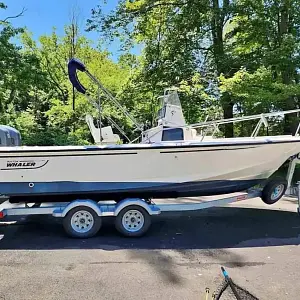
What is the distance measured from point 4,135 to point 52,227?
1.84 meters

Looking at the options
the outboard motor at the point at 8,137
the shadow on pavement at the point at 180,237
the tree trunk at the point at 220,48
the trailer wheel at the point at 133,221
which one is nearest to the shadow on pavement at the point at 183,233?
the shadow on pavement at the point at 180,237

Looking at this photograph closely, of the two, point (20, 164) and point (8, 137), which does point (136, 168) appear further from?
point (8, 137)

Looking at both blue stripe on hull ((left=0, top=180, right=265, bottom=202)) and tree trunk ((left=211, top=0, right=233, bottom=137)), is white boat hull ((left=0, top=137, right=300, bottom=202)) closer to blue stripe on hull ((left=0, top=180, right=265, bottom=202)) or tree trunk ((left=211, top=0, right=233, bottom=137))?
blue stripe on hull ((left=0, top=180, right=265, bottom=202))

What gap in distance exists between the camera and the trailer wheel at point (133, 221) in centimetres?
514

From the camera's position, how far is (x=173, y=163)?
535cm

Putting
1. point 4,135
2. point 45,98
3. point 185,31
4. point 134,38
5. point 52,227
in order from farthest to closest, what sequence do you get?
point 45,98 < point 134,38 < point 185,31 < point 4,135 < point 52,227

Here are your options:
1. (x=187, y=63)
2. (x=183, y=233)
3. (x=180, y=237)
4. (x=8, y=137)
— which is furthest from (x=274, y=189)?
(x=187, y=63)

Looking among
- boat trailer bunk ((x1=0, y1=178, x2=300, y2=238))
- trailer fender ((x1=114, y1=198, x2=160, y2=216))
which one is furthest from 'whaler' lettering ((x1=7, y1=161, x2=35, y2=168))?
trailer fender ((x1=114, y1=198, x2=160, y2=216))

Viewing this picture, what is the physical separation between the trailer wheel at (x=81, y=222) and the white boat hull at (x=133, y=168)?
327 millimetres

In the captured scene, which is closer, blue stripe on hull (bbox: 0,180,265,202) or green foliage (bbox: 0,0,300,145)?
blue stripe on hull (bbox: 0,180,265,202)

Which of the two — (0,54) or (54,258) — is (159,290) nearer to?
(54,258)

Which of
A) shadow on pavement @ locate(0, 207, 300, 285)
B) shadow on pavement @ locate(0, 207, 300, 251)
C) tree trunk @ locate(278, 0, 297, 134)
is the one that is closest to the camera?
shadow on pavement @ locate(0, 207, 300, 285)

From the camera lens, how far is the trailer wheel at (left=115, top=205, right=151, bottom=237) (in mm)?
5137

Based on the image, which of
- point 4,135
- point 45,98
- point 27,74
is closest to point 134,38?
point 27,74
